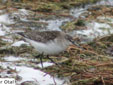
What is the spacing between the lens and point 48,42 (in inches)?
192

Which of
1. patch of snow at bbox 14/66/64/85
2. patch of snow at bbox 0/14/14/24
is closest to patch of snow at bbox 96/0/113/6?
patch of snow at bbox 0/14/14/24

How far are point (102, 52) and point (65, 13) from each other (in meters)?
2.06

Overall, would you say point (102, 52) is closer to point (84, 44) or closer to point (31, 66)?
point (84, 44)

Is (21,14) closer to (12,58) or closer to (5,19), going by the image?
(5,19)

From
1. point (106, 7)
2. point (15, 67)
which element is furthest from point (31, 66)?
point (106, 7)

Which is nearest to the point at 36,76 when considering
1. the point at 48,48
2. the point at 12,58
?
the point at 48,48

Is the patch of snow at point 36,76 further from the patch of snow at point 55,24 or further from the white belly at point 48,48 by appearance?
the patch of snow at point 55,24

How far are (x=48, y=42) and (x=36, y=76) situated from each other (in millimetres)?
524

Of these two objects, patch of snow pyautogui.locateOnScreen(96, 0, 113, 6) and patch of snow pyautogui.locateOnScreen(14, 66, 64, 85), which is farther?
patch of snow pyautogui.locateOnScreen(96, 0, 113, 6)

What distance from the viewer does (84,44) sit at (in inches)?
239

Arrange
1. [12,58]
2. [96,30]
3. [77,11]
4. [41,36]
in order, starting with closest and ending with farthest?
1. [41,36]
2. [12,58]
3. [96,30]
4. [77,11]

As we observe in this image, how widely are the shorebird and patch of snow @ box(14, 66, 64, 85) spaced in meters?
0.29

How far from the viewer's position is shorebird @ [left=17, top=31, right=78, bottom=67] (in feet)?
15.9

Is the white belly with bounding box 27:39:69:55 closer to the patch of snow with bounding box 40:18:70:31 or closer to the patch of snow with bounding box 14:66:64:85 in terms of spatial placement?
the patch of snow with bounding box 14:66:64:85
